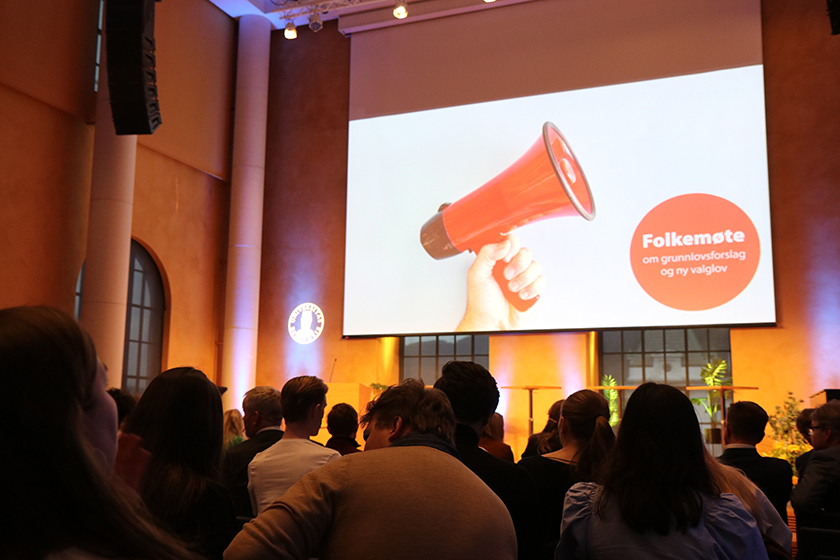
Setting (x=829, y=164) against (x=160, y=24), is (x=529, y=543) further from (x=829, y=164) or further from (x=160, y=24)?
(x=160, y=24)

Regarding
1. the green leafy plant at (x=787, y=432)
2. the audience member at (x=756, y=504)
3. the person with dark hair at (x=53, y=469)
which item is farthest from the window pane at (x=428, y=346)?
the person with dark hair at (x=53, y=469)

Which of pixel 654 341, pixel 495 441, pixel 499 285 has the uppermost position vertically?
pixel 499 285

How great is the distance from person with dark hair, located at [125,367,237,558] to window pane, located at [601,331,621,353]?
367 inches

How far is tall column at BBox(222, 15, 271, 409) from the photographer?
35.0 ft

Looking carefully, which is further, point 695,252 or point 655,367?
point 655,367

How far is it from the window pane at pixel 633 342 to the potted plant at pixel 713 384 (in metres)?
0.94

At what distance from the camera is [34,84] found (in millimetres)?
8523

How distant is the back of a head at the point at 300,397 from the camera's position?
2.99m

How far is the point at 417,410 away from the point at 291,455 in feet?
3.84

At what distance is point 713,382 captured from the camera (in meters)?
9.05

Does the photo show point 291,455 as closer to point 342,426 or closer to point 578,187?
point 342,426

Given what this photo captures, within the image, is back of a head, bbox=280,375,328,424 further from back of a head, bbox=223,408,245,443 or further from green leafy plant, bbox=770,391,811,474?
green leafy plant, bbox=770,391,811,474

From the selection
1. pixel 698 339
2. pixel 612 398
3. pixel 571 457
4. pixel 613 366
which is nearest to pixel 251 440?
pixel 571 457

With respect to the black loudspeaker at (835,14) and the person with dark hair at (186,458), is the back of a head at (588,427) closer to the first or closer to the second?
the person with dark hair at (186,458)
